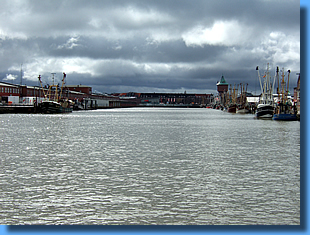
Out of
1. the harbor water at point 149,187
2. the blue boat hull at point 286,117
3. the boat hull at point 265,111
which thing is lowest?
the harbor water at point 149,187

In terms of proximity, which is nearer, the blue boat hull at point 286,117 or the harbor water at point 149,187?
the harbor water at point 149,187

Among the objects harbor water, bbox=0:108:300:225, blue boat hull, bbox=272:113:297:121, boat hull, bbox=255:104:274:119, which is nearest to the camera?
harbor water, bbox=0:108:300:225

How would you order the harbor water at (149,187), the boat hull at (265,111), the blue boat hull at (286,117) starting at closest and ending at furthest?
the harbor water at (149,187), the blue boat hull at (286,117), the boat hull at (265,111)

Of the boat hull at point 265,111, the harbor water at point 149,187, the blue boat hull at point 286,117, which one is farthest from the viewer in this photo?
the boat hull at point 265,111

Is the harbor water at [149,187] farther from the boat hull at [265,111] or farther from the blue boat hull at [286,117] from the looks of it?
the boat hull at [265,111]

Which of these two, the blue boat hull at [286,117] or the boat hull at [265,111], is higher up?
the boat hull at [265,111]

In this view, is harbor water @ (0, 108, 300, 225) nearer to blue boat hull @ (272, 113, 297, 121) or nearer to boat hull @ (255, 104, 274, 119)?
blue boat hull @ (272, 113, 297, 121)

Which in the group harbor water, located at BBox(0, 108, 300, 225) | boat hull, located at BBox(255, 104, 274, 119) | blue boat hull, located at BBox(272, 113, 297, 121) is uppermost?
boat hull, located at BBox(255, 104, 274, 119)

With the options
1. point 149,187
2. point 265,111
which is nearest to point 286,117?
A: point 265,111

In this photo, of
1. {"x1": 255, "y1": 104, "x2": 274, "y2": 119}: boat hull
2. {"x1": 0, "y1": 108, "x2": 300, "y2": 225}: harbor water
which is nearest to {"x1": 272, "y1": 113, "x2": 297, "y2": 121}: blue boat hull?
{"x1": 255, "y1": 104, "x2": 274, "y2": 119}: boat hull

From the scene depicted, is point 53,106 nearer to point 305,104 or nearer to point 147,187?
point 147,187

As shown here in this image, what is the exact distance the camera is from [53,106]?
138 metres

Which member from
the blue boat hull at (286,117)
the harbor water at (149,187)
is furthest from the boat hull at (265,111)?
the harbor water at (149,187)

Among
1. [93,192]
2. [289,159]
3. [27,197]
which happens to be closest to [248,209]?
[93,192]
